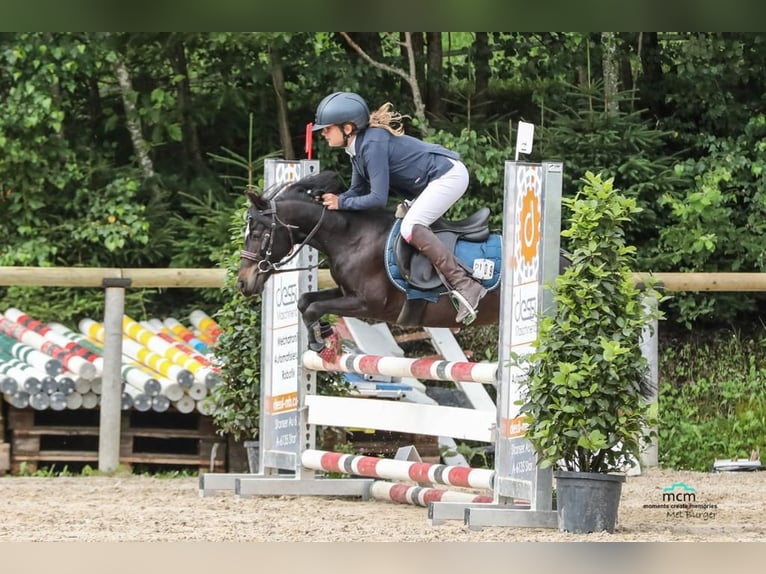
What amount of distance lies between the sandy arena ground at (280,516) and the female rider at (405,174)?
2.99ft

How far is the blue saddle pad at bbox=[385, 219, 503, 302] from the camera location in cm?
468

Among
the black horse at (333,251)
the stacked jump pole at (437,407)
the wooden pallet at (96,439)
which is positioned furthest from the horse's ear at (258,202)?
the wooden pallet at (96,439)

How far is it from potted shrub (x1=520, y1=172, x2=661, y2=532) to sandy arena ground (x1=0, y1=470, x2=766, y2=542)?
0.59 feet

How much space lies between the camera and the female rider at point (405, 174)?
182 inches

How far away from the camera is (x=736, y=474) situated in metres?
6.50

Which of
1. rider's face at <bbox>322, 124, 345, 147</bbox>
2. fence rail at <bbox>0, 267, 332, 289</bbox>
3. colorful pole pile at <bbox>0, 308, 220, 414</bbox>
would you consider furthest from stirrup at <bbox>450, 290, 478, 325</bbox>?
colorful pole pile at <bbox>0, 308, 220, 414</bbox>

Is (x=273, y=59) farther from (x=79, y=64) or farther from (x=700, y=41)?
(x=700, y=41)

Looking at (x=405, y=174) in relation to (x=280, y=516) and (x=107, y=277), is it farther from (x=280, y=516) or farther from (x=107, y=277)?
(x=107, y=277)

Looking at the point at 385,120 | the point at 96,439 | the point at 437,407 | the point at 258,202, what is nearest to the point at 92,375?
the point at 96,439

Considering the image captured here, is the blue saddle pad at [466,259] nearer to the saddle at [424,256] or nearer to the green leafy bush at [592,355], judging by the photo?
the saddle at [424,256]

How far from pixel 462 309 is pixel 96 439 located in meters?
3.49

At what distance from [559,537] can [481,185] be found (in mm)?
5551

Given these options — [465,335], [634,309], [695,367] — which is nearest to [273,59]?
[465,335]

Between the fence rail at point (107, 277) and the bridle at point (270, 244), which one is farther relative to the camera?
the fence rail at point (107, 277)
